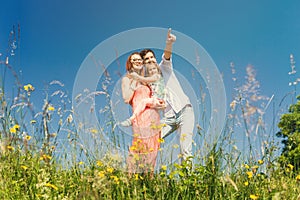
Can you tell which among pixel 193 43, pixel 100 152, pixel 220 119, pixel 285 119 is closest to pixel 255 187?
pixel 220 119

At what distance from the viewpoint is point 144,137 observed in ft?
14.2

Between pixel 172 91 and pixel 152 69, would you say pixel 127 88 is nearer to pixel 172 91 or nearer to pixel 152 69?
pixel 152 69

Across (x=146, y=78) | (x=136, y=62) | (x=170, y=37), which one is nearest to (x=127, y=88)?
(x=146, y=78)

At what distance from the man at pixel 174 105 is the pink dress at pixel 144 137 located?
0.44 ft

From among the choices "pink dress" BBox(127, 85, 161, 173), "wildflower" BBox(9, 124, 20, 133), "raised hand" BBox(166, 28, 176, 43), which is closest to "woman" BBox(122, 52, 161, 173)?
"pink dress" BBox(127, 85, 161, 173)

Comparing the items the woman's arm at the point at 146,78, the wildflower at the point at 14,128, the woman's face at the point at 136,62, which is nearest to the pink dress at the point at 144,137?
the woman's arm at the point at 146,78

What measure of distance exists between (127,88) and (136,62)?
1.19 feet

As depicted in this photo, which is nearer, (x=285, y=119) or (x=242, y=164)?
(x=242, y=164)

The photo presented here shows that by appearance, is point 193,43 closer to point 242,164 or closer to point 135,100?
point 135,100

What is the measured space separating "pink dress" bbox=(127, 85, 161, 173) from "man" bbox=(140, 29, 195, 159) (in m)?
0.13

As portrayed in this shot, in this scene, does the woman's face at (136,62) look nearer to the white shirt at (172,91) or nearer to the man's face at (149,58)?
the man's face at (149,58)

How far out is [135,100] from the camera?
4746 mm

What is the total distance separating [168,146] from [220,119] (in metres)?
0.53

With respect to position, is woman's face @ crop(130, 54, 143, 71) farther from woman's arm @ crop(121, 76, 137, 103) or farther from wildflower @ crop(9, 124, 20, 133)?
wildflower @ crop(9, 124, 20, 133)
